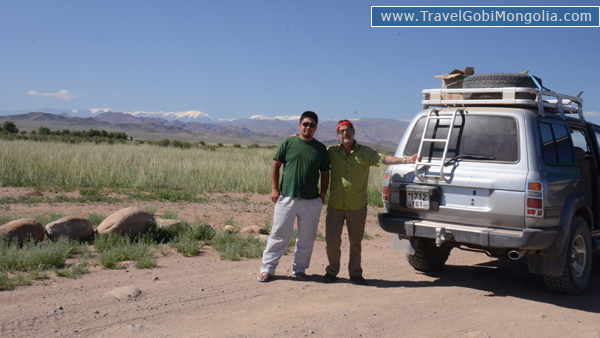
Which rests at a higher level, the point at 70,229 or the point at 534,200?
the point at 534,200

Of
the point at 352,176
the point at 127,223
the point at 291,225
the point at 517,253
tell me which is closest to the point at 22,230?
the point at 127,223

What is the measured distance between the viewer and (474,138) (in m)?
5.25

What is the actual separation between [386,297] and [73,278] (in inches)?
145

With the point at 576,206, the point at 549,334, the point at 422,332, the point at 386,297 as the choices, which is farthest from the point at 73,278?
the point at 576,206

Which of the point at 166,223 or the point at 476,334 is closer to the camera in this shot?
the point at 476,334

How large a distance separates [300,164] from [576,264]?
348 centimetres

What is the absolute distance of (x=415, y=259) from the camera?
632 centimetres

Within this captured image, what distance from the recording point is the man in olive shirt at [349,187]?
551 cm

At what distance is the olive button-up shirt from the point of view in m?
5.51

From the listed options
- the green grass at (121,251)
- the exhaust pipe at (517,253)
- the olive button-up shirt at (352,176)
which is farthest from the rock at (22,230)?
the exhaust pipe at (517,253)

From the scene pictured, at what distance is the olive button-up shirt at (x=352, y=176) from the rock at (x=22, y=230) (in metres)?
4.51

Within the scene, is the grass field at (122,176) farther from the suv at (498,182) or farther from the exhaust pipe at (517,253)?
the exhaust pipe at (517,253)

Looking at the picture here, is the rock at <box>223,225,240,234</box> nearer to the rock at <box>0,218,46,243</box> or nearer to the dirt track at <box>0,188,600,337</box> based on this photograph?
the dirt track at <box>0,188,600,337</box>

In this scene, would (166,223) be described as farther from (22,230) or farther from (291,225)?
(291,225)
